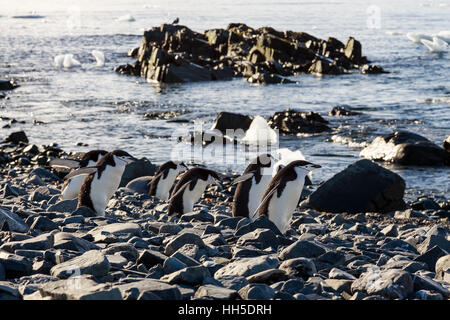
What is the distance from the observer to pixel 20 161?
42.4 feet

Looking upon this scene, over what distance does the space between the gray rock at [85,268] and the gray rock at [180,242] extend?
0.87 meters

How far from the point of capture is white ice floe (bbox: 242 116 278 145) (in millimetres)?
15398

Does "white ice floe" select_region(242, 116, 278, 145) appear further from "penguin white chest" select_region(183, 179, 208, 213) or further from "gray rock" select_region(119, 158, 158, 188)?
"penguin white chest" select_region(183, 179, 208, 213)

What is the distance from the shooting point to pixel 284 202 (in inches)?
253

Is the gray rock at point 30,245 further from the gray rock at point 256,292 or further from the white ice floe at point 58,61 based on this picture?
the white ice floe at point 58,61

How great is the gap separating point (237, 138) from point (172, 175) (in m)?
6.50

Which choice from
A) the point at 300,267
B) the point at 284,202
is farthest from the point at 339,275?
the point at 284,202

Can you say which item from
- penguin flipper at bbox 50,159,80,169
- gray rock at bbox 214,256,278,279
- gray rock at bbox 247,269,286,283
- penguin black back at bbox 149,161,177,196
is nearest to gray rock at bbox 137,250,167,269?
gray rock at bbox 214,256,278,279

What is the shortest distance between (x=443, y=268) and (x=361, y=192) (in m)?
5.01

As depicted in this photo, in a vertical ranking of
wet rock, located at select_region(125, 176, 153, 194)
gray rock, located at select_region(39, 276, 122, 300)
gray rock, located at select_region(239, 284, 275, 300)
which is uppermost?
gray rock, located at select_region(39, 276, 122, 300)

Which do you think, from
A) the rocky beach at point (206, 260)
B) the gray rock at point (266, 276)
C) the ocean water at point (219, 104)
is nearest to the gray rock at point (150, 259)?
the rocky beach at point (206, 260)

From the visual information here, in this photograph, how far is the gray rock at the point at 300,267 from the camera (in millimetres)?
4039

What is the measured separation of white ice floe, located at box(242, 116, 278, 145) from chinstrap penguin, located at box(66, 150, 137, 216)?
815 centimetres

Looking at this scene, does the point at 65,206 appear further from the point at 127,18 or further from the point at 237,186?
the point at 127,18
